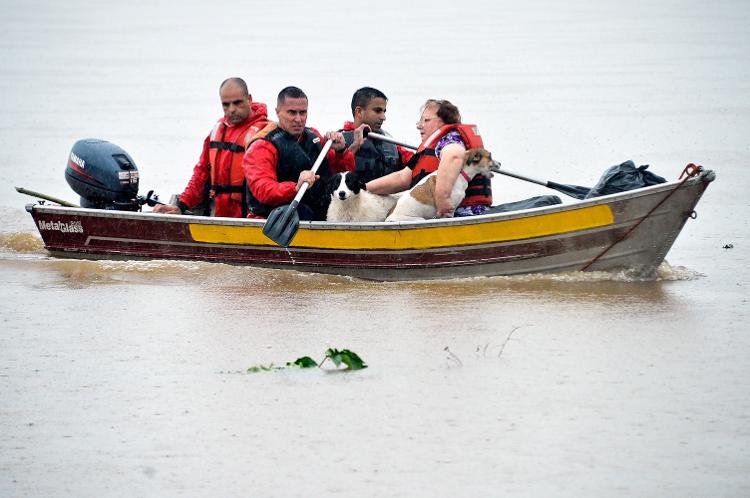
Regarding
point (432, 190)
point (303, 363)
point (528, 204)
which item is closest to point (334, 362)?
point (303, 363)

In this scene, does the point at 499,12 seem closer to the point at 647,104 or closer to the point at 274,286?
the point at 647,104

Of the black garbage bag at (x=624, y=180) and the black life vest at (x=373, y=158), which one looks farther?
the black life vest at (x=373, y=158)

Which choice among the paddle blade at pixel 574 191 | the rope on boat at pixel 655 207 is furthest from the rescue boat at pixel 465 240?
the paddle blade at pixel 574 191

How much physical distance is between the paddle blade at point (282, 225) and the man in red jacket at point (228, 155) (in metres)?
0.96

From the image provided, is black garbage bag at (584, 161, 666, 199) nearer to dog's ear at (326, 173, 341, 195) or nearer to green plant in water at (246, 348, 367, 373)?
dog's ear at (326, 173, 341, 195)

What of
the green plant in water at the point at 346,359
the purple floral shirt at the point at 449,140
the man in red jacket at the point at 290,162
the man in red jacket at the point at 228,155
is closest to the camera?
the green plant in water at the point at 346,359

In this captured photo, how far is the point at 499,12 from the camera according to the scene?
41.1 meters

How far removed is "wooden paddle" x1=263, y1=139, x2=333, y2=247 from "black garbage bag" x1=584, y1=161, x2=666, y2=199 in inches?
84.7

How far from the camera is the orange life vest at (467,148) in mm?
9922

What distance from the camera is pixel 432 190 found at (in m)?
9.84

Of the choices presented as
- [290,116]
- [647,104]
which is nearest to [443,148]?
[290,116]

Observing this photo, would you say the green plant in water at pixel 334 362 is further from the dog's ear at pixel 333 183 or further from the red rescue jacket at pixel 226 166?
the red rescue jacket at pixel 226 166

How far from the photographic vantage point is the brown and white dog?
9.77 meters

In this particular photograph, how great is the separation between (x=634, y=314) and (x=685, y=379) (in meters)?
1.62
